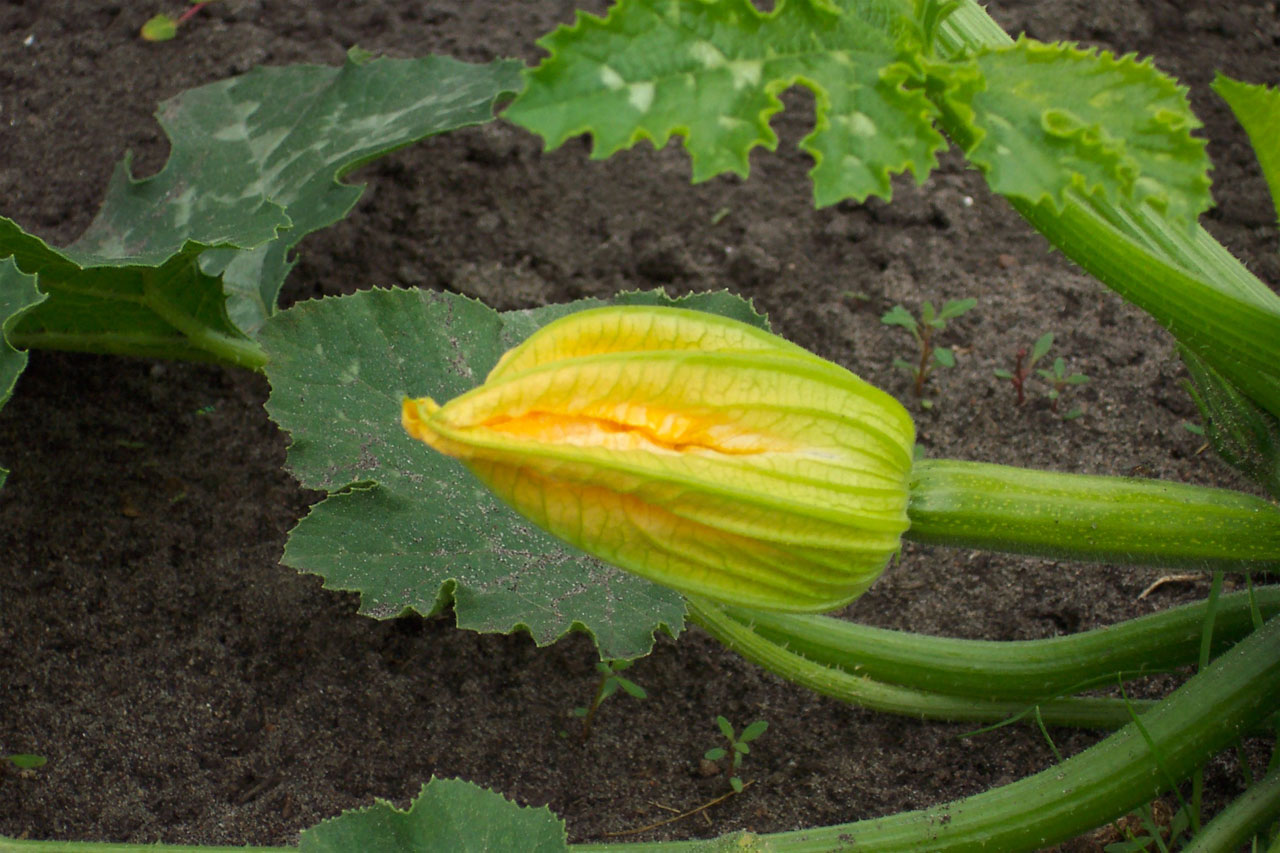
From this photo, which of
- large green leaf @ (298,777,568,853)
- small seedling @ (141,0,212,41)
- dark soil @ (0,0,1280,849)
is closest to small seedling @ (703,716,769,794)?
dark soil @ (0,0,1280,849)

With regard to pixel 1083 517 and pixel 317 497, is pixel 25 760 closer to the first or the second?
pixel 317 497

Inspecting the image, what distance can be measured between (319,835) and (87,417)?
1057mm

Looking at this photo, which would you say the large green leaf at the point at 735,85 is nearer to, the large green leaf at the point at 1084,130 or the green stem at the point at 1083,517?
the large green leaf at the point at 1084,130

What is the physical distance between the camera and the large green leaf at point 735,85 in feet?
3.22

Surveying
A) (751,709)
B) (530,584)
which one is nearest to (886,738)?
(751,709)

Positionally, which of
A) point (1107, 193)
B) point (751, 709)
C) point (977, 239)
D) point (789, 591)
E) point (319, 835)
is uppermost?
point (1107, 193)

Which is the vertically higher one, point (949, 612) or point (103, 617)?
point (949, 612)

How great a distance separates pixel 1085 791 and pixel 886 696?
0.33 m

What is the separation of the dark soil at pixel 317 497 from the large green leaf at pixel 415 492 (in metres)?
0.33

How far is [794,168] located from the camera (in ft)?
8.26

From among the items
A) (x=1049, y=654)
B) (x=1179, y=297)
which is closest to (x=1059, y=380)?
(x=1049, y=654)

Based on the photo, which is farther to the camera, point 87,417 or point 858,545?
point 87,417

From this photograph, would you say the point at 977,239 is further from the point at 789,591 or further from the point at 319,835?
the point at 319,835

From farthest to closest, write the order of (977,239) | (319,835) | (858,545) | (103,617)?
(977,239) → (103,617) → (319,835) → (858,545)
